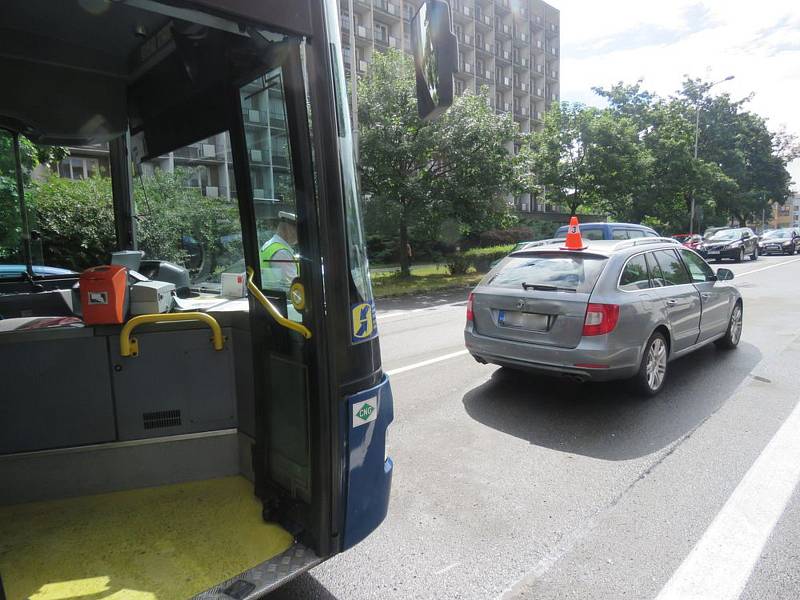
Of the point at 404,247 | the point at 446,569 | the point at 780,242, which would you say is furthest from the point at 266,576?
the point at 780,242

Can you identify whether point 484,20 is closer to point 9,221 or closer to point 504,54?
point 504,54

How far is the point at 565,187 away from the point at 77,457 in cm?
2592

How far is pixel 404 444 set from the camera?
453 cm

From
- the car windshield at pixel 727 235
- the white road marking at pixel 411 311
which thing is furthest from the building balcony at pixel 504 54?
the white road marking at pixel 411 311

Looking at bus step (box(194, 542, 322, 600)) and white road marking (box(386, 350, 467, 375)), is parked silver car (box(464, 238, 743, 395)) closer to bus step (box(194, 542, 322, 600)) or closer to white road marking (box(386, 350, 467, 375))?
white road marking (box(386, 350, 467, 375))

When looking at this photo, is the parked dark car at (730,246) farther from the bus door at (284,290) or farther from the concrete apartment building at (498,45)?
the bus door at (284,290)

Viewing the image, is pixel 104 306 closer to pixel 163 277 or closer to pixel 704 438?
pixel 163 277

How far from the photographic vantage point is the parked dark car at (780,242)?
32.5 metres

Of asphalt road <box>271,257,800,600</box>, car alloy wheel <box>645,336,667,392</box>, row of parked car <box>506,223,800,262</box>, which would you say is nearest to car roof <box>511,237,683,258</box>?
car alloy wheel <box>645,336,667,392</box>

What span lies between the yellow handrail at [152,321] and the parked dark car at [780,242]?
1492 inches

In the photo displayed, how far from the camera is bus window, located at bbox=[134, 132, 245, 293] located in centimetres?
297

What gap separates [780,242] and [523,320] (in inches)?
1377

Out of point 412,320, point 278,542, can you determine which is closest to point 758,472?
point 278,542

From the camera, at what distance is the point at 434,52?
7.74ft
